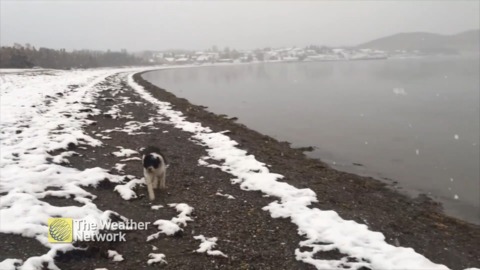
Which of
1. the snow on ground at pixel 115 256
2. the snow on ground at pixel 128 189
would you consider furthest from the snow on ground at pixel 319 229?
the snow on ground at pixel 115 256

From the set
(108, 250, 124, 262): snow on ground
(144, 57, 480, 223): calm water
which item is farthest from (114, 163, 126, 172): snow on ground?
(144, 57, 480, 223): calm water

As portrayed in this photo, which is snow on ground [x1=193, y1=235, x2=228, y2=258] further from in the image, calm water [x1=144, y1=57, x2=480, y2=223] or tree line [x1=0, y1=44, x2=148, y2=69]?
tree line [x1=0, y1=44, x2=148, y2=69]

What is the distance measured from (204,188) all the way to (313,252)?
148 inches

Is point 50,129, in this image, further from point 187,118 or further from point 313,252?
point 313,252

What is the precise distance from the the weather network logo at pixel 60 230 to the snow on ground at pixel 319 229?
157 inches

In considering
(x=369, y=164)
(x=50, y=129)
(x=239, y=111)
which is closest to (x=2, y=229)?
(x=50, y=129)

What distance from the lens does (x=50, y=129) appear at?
13953 mm

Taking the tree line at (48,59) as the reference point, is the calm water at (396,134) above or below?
below

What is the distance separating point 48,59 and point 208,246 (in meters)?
125

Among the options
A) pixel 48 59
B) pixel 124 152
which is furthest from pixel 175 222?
pixel 48 59

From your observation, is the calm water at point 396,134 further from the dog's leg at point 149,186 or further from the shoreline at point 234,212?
the dog's leg at point 149,186

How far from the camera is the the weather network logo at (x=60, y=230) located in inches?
242
